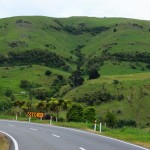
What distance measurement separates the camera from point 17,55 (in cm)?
18112

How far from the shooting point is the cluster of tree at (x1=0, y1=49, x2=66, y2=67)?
17896cm

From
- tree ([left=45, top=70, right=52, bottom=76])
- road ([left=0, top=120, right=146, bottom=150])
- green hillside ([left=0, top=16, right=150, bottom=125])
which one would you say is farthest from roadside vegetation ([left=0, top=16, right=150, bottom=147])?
road ([left=0, top=120, right=146, bottom=150])

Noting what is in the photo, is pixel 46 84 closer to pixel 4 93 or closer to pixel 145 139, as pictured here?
pixel 4 93

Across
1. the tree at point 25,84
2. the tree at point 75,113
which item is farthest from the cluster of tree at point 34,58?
the tree at point 75,113

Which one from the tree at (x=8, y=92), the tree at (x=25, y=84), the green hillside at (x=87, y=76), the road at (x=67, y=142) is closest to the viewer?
the road at (x=67, y=142)

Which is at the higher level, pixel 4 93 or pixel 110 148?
pixel 4 93

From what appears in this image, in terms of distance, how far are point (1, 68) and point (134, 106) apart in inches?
2868

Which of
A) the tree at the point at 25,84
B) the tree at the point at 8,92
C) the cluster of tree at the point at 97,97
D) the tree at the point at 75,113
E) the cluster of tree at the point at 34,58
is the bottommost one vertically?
the tree at the point at 75,113

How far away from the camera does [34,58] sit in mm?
182500

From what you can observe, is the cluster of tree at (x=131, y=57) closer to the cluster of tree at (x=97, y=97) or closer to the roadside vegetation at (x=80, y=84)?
the roadside vegetation at (x=80, y=84)

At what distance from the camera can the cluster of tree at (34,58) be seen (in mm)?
178962

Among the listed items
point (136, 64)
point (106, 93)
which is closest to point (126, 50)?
point (136, 64)

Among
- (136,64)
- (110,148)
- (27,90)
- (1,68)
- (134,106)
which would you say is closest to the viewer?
(110,148)

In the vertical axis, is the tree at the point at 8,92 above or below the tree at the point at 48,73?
below
